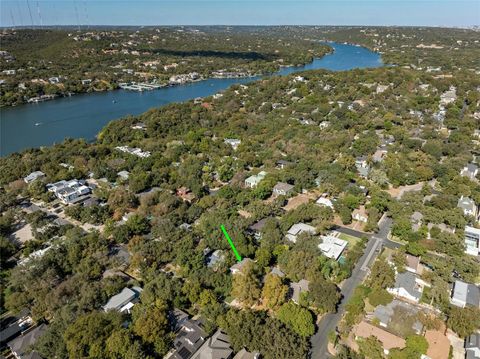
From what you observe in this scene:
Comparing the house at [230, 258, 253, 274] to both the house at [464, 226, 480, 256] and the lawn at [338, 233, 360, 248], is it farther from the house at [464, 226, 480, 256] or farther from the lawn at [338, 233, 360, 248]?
the house at [464, 226, 480, 256]

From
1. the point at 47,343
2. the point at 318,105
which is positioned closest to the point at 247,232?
the point at 47,343

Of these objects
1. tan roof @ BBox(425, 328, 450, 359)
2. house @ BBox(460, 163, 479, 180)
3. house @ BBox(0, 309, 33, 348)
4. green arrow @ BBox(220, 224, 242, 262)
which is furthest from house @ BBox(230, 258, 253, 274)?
house @ BBox(460, 163, 479, 180)

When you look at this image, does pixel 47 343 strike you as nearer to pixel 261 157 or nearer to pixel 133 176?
pixel 133 176

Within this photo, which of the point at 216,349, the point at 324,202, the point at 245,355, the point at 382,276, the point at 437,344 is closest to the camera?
the point at 216,349

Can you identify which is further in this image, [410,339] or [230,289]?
[230,289]

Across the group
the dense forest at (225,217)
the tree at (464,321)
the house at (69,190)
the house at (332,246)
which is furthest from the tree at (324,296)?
the house at (69,190)

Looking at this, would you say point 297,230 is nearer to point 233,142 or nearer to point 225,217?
point 225,217

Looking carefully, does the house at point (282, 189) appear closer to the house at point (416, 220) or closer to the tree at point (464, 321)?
the house at point (416, 220)

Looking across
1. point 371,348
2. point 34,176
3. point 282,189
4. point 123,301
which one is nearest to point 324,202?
point 282,189
